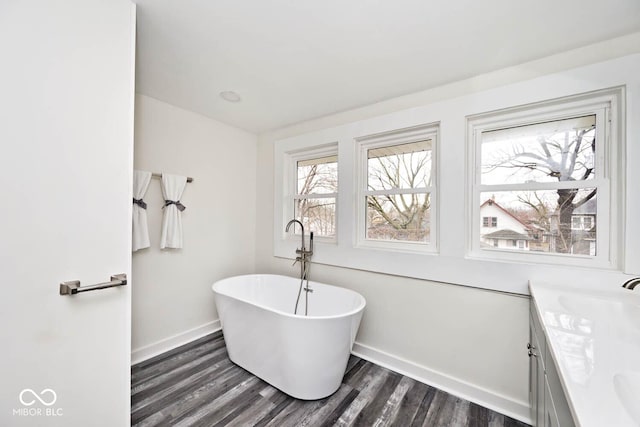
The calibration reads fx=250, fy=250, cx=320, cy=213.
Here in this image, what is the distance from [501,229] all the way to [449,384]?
1200 millimetres

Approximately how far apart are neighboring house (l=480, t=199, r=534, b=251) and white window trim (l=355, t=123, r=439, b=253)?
33cm

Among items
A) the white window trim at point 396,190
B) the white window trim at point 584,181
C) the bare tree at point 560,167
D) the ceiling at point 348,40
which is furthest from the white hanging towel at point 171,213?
the bare tree at point 560,167

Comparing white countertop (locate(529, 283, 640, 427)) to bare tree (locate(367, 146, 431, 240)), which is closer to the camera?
white countertop (locate(529, 283, 640, 427))

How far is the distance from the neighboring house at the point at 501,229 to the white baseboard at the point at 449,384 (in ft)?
3.29

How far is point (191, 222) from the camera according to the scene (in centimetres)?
255

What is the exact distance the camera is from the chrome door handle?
3.43ft

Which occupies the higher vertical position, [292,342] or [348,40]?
[348,40]

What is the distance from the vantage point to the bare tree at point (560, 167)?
157cm

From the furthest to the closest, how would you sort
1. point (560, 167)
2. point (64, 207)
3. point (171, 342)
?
point (171, 342) → point (560, 167) → point (64, 207)

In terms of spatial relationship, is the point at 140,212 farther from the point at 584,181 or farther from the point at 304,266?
the point at 584,181

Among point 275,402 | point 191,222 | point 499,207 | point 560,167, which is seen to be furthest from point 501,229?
point 191,222

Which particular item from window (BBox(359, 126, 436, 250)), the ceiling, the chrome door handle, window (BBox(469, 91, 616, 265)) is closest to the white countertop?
window (BBox(469, 91, 616, 265))

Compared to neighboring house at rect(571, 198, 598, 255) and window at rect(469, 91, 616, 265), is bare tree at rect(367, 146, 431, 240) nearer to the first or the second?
window at rect(469, 91, 616, 265)

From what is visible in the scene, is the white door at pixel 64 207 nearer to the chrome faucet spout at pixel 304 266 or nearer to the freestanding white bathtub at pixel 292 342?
the freestanding white bathtub at pixel 292 342
